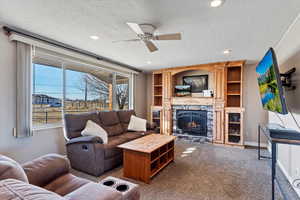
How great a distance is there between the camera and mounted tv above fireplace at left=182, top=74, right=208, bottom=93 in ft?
15.9

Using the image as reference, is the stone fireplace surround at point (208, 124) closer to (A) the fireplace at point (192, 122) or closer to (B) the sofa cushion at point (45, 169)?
(A) the fireplace at point (192, 122)

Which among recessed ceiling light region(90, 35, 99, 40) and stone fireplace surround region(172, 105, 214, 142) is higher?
recessed ceiling light region(90, 35, 99, 40)

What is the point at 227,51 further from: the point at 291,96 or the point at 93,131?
the point at 93,131

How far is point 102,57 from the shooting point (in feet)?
13.1

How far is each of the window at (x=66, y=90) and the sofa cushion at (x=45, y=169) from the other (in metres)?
1.71

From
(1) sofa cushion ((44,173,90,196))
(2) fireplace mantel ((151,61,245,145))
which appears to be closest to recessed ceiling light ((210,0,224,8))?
(1) sofa cushion ((44,173,90,196))

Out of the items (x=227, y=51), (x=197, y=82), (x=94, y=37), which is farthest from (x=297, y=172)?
(x=94, y=37)

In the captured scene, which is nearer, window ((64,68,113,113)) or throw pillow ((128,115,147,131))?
window ((64,68,113,113))

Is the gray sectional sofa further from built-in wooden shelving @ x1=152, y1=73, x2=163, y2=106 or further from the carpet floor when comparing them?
built-in wooden shelving @ x1=152, y1=73, x2=163, y2=106

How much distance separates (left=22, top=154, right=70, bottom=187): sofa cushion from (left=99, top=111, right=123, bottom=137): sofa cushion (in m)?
1.82

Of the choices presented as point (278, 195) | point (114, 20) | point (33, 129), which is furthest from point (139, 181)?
point (114, 20)

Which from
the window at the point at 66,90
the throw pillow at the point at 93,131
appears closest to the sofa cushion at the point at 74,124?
the throw pillow at the point at 93,131

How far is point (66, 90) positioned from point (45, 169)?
7.52 feet

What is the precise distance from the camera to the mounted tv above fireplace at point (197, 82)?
4.83m
